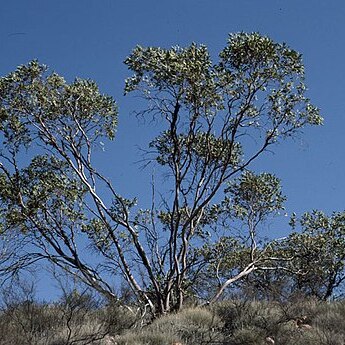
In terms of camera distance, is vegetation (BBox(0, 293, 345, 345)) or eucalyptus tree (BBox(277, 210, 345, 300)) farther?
eucalyptus tree (BBox(277, 210, 345, 300))

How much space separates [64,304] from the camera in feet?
46.5

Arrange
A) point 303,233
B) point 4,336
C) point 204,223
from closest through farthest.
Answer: point 4,336 → point 204,223 → point 303,233

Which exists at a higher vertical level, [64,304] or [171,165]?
[171,165]

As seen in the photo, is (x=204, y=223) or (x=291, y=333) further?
(x=204, y=223)

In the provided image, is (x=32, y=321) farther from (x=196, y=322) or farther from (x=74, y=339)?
(x=196, y=322)

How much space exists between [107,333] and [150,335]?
2.54 ft

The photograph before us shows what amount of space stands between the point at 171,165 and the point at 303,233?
7.78m

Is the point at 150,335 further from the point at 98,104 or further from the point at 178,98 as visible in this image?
the point at 98,104

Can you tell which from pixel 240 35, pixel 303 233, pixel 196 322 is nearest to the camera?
pixel 196 322

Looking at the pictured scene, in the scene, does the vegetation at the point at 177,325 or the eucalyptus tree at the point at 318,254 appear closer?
the vegetation at the point at 177,325

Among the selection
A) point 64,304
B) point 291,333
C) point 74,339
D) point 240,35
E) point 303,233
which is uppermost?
point 240,35

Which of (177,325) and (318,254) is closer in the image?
(177,325)

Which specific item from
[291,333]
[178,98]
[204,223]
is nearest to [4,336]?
[291,333]

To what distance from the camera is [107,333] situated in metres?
12.7
